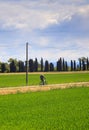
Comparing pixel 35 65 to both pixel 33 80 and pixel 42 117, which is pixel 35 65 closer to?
pixel 33 80


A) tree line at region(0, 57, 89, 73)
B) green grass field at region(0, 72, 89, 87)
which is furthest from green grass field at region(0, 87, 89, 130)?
tree line at region(0, 57, 89, 73)

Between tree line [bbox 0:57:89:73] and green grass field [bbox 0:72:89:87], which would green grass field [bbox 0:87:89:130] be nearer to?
green grass field [bbox 0:72:89:87]

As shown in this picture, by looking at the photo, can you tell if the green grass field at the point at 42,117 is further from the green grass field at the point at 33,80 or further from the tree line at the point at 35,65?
the tree line at the point at 35,65

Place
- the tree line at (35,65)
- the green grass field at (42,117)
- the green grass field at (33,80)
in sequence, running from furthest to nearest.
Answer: the tree line at (35,65)
the green grass field at (33,80)
the green grass field at (42,117)

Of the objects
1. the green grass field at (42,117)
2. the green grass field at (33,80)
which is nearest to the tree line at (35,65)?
the green grass field at (33,80)

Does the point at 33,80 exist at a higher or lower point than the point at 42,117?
higher

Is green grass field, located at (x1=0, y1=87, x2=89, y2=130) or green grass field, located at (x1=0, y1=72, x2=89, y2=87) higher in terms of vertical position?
green grass field, located at (x1=0, y1=72, x2=89, y2=87)

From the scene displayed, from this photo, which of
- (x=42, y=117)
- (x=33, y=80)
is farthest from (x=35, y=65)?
(x=42, y=117)

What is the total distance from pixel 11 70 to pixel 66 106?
79.1m

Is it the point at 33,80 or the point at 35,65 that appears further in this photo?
the point at 35,65

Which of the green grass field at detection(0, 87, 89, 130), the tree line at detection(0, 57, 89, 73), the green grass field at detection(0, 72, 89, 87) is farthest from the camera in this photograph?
the tree line at detection(0, 57, 89, 73)

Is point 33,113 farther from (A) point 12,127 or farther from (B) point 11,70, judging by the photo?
(B) point 11,70

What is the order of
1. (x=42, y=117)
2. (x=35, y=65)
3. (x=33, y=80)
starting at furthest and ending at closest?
(x=35, y=65) → (x=33, y=80) → (x=42, y=117)

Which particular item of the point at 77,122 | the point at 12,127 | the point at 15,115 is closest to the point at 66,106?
the point at 15,115
